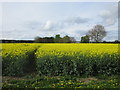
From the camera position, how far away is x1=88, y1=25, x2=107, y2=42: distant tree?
403cm

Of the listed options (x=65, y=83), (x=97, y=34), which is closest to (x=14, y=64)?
(x=65, y=83)

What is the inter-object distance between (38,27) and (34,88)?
1.85 metres

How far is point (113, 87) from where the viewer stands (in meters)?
3.04

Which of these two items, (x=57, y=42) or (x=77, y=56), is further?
(x=57, y=42)

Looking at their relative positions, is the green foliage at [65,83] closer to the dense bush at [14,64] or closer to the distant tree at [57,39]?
the dense bush at [14,64]

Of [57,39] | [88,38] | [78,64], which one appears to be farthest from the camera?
[57,39]

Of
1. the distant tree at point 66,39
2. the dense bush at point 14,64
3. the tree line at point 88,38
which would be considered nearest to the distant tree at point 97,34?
the tree line at point 88,38

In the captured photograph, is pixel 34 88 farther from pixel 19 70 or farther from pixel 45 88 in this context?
pixel 19 70

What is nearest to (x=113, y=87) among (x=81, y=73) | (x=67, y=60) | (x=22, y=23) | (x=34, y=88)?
(x=81, y=73)

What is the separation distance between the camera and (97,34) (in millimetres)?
4070

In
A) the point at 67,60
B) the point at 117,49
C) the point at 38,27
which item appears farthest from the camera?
the point at 117,49

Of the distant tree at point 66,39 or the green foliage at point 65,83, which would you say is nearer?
the green foliage at point 65,83

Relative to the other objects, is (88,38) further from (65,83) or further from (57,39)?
(65,83)

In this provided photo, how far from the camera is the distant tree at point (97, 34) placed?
13.2 feet
